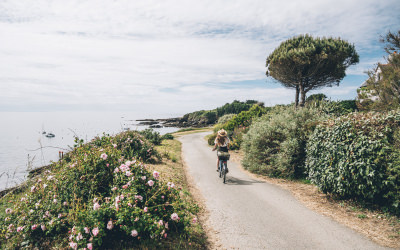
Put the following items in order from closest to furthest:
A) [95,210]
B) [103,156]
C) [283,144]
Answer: [95,210] < [103,156] < [283,144]

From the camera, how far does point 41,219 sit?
4.30m

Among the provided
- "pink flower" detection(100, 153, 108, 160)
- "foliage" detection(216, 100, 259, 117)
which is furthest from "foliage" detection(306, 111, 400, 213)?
"foliage" detection(216, 100, 259, 117)

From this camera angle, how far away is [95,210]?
390 centimetres

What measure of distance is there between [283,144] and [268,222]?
474 centimetres

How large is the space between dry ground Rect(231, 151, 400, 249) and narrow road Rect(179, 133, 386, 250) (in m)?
0.28

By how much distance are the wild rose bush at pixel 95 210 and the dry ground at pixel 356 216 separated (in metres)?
4.30

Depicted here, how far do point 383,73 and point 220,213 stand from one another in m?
10.7

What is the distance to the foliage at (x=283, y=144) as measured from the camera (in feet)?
31.0

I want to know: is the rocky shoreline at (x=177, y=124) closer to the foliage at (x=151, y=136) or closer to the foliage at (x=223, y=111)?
the foliage at (x=223, y=111)

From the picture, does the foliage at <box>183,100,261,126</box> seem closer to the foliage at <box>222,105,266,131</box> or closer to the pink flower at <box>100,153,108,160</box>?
the foliage at <box>222,105,266,131</box>

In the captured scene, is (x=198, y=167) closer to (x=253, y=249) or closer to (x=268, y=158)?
(x=268, y=158)

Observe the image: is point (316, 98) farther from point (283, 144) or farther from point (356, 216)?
point (356, 216)

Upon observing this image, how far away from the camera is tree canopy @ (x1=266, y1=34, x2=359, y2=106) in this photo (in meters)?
21.4

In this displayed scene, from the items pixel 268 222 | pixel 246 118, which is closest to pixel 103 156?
pixel 268 222
